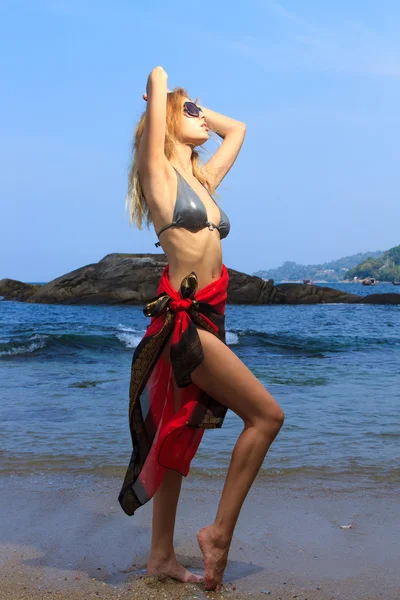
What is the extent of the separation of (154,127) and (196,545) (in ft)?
6.83

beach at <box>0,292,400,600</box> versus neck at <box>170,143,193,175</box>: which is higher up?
neck at <box>170,143,193,175</box>

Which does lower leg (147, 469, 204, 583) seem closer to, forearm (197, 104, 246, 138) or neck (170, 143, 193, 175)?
neck (170, 143, 193, 175)

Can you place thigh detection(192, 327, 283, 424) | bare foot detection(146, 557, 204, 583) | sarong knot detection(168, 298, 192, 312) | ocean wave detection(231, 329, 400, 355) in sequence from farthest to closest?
1. ocean wave detection(231, 329, 400, 355)
2. bare foot detection(146, 557, 204, 583)
3. sarong knot detection(168, 298, 192, 312)
4. thigh detection(192, 327, 283, 424)

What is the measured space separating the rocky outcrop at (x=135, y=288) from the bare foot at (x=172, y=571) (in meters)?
36.8

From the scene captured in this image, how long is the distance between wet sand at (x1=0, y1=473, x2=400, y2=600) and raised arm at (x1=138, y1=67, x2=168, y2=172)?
5.85 ft

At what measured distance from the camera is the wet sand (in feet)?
9.56

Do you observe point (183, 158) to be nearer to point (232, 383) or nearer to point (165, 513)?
point (232, 383)

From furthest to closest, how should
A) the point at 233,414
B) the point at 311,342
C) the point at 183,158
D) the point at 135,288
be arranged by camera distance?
the point at 135,288, the point at 311,342, the point at 233,414, the point at 183,158

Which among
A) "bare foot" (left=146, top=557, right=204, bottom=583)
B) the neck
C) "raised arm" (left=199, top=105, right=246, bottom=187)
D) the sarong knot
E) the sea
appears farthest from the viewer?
the sea

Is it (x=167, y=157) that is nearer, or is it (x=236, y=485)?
(x=236, y=485)

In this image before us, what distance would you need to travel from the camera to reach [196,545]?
3545 mm

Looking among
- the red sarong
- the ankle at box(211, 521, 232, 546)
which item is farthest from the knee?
the ankle at box(211, 521, 232, 546)

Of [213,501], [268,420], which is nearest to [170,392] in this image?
[268,420]

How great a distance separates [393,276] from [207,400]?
19805cm
